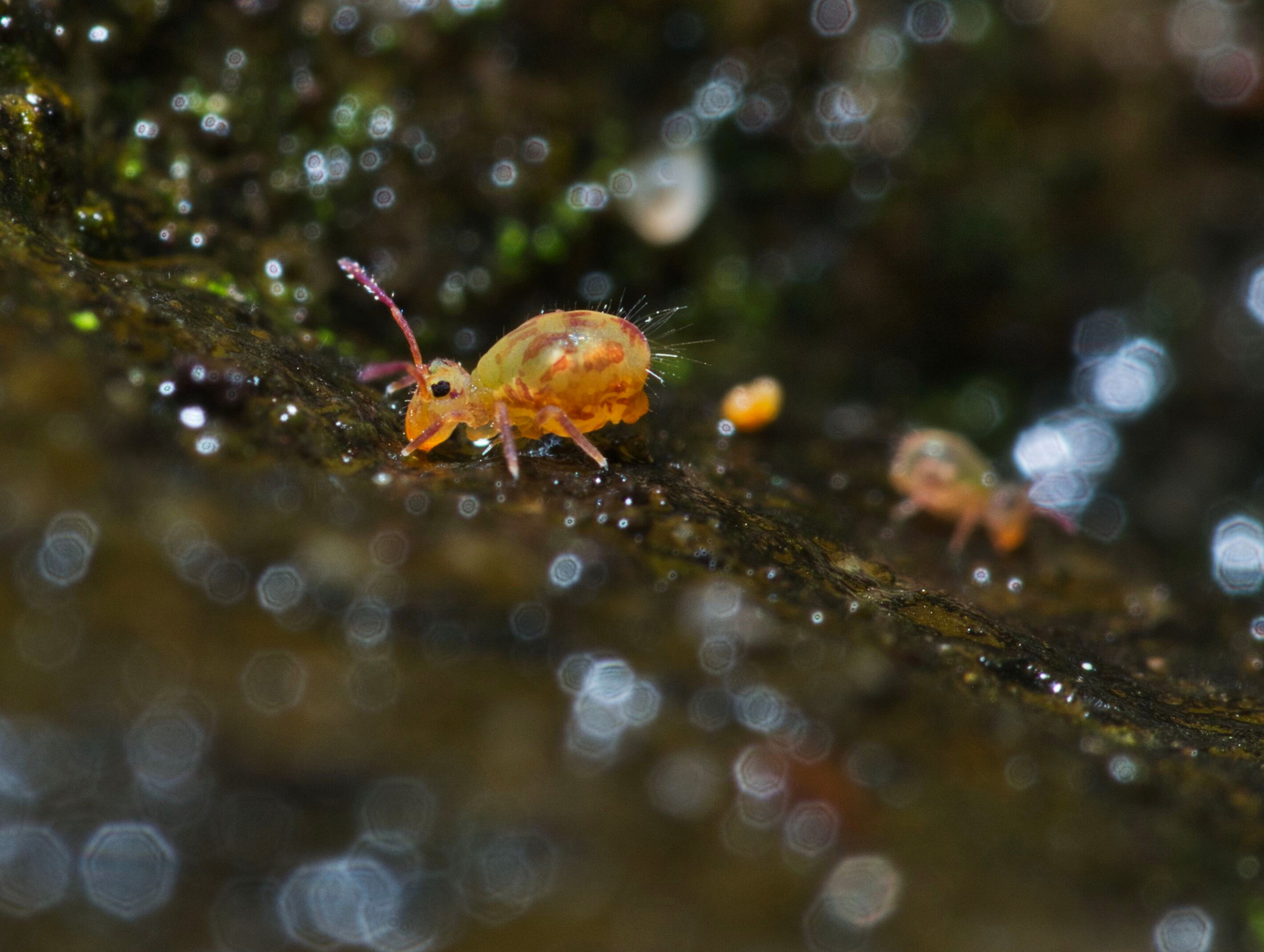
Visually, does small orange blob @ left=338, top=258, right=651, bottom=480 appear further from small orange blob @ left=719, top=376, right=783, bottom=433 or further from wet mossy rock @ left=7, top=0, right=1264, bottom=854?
small orange blob @ left=719, top=376, right=783, bottom=433

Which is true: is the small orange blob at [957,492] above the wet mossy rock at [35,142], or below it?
below

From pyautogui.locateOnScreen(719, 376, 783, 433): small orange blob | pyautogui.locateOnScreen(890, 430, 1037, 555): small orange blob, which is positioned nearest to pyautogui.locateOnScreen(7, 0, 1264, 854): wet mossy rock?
pyautogui.locateOnScreen(719, 376, 783, 433): small orange blob

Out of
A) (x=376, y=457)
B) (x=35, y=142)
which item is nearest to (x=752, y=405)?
(x=376, y=457)

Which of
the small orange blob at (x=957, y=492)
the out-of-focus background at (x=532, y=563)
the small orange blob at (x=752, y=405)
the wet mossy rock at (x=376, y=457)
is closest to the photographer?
the out-of-focus background at (x=532, y=563)

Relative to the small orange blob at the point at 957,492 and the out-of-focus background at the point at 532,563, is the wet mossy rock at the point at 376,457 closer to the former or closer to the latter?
the out-of-focus background at the point at 532,563

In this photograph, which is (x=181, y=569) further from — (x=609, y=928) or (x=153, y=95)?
(x=153, y=95)

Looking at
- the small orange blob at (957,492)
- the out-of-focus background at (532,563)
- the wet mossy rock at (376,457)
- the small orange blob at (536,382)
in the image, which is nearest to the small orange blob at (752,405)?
the out-of-focus background at (532,563)
